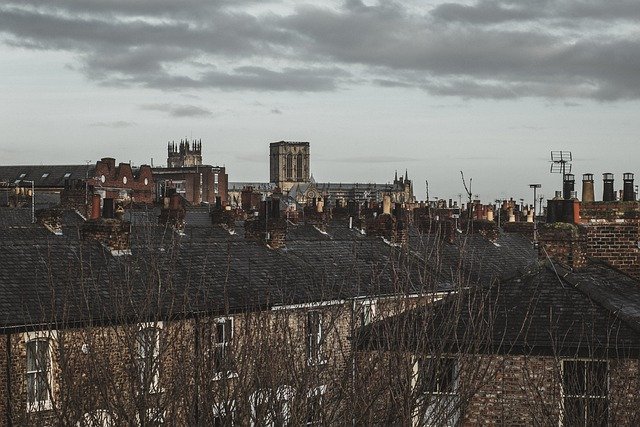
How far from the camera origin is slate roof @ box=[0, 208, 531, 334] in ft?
66.2

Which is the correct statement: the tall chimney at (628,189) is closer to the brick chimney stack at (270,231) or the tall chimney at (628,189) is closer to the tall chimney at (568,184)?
the tall chimney at (568,184)

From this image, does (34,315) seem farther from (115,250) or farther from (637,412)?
(637,412)

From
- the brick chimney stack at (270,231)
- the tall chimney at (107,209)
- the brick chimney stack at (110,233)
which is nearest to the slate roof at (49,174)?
the brick chimney stack at (270,231)

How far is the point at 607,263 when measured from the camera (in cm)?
2275

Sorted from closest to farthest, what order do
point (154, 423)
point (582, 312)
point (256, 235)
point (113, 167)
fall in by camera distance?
point (154, 423) → point (582, 312) → point (256, 235) → point (113, 167)

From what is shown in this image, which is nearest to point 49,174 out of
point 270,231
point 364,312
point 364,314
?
point 270,231

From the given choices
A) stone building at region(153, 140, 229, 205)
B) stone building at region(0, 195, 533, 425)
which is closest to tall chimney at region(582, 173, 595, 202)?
stone building at region(0, 195, 533, 425)

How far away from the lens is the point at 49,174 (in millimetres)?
101688

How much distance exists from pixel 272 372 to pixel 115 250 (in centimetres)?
1502

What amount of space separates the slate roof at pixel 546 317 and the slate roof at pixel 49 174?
80878mm

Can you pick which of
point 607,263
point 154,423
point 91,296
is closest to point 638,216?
point 607,263

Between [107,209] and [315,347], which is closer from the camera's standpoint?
[315,347]

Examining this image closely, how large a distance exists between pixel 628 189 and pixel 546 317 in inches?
294

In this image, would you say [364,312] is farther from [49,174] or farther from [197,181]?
[197,181]
